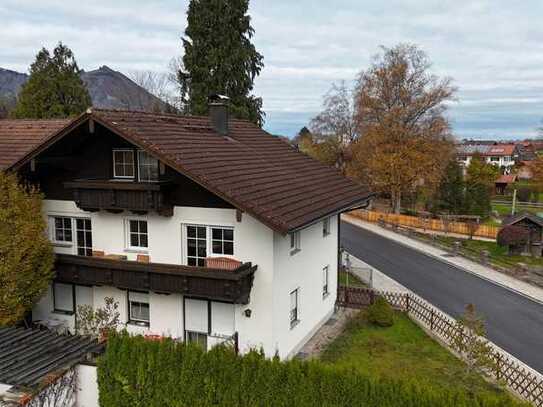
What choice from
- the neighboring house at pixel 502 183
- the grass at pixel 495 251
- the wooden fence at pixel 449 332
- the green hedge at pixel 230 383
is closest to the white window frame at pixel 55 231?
the green hedge at pixel 230 383

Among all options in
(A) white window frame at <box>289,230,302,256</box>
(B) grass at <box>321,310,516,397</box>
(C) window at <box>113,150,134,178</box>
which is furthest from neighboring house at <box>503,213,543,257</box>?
(C) window at <box>113,150,134,178</box>

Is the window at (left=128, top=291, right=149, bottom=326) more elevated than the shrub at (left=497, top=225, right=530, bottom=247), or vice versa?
the window at (left=128, top=291, right=149, bottom=326)

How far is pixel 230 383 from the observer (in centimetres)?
1153

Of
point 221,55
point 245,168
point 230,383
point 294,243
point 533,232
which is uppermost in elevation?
point 221,55

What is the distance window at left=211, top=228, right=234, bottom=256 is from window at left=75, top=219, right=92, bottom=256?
5.19 metres

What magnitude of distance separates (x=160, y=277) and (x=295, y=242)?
4.87 metres

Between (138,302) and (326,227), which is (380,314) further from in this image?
(138,302)

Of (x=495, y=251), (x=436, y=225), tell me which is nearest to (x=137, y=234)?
(x=495, y=251)

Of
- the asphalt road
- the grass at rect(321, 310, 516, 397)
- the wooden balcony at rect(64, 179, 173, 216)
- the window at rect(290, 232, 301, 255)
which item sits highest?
the wooden balcony at rect(64, 179, 173, 216)

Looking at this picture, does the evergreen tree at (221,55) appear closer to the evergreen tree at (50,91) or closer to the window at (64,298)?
the evergreen tree at (50,91)

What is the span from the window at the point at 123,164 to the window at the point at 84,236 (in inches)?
87.5

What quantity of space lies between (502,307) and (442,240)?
61.0ft

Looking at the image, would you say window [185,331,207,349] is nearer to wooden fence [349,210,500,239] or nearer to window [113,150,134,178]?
window [113,150,134,178]

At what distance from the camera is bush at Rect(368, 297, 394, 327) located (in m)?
20.7
